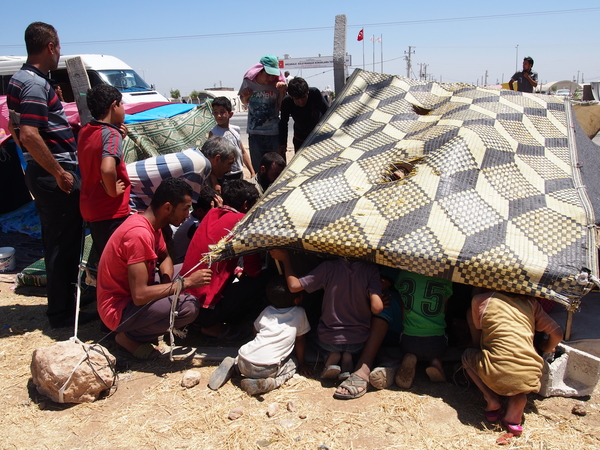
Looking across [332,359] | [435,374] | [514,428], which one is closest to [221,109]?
[332,359]

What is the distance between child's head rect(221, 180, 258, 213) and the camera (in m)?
3.65

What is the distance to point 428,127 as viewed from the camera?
4.00 m

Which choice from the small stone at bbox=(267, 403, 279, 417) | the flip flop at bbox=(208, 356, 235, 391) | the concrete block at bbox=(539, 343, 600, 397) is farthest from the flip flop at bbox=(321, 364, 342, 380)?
the concrete block at bbox=(539, 343, 600, 397)

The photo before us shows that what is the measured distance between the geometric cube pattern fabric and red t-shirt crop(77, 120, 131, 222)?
1.01m

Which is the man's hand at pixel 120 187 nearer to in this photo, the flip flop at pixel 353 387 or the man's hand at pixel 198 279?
the man's hand at pixel 198 279

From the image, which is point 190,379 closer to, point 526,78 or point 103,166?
point 103,166

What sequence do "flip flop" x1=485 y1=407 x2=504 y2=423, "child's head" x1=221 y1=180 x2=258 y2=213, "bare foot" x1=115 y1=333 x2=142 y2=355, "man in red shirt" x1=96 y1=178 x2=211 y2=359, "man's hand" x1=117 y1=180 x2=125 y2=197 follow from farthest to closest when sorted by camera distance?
"child's head" x1=221 y1=180 x2=258 y2=213 → "man's hand" x1=117 y1=180 x2=125 y2=197 → "bare foot" x1=115 y1=333 x2=142 y2=355 → "man in red shirt" x1=96 y1=178 x2=211 y2=359 → "flip flop" x1=485 y1=407 x2=504 y2=423

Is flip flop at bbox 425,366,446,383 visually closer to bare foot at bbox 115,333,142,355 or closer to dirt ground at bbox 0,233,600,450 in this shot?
dirt ground at bbox 0,233,600,450

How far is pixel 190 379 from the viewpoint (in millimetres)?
2986

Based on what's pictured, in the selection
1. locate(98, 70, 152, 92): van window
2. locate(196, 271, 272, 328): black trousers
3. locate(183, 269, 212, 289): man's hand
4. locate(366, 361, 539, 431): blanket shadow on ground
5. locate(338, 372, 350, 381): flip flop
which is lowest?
locate(366, 361, 539, 431): blanket shadow on ground

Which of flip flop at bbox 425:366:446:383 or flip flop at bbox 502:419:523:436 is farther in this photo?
flip flop at bbox 425:366:446:383

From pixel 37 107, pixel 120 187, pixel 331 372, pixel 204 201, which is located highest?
pixel 37 107

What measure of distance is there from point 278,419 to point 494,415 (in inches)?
44.8

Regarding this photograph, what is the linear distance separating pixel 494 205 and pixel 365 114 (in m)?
1.83
